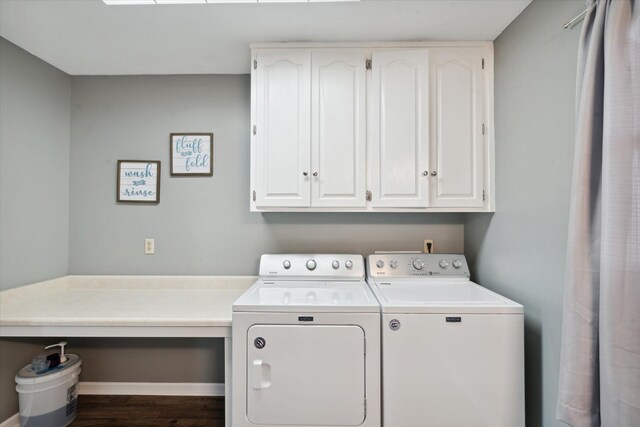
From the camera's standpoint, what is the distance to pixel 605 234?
0.92 metres

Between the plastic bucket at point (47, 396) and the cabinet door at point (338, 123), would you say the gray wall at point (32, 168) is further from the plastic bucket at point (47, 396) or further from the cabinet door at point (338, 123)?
the cabinet door at point (338, 123)

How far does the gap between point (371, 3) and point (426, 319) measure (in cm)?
156

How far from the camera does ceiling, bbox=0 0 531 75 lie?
1447mm

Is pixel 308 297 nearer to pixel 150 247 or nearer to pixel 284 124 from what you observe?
pixel 284 124

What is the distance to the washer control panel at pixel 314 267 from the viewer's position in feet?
6.15

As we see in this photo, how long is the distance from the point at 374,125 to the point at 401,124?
0.53 feet

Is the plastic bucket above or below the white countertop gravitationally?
below

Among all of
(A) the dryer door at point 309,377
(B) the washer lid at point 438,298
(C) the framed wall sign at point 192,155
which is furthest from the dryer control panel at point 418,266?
(C) the framed wall sign at point 192,155

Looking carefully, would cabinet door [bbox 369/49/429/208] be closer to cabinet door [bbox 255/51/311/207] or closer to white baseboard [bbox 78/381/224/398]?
cabinet door [bbox 255/51/311/207]

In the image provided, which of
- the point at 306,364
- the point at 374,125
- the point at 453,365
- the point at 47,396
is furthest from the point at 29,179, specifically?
the point at 453,365

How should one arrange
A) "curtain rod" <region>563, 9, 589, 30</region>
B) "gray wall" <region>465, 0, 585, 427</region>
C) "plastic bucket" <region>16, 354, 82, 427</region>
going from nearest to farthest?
"curtain rod" <region>563, 9, 589, 30</region> < "gray wall" <region>465, 0, 585, 427</region> < "plastic bucket" <region>16, 354, 82, 427</region>

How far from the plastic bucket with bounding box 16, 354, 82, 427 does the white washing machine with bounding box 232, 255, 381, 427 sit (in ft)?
4.18

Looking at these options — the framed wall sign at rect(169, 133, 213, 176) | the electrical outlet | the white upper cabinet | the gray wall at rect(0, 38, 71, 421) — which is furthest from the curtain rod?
the gray wall at rect(0, 38, 71, 421)

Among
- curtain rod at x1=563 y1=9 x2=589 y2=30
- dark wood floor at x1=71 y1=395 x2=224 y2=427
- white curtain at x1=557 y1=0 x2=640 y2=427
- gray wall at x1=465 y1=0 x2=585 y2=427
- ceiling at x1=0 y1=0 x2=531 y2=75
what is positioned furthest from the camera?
dark wood floor at x1=71 y1=395 x2=224 y2=427
